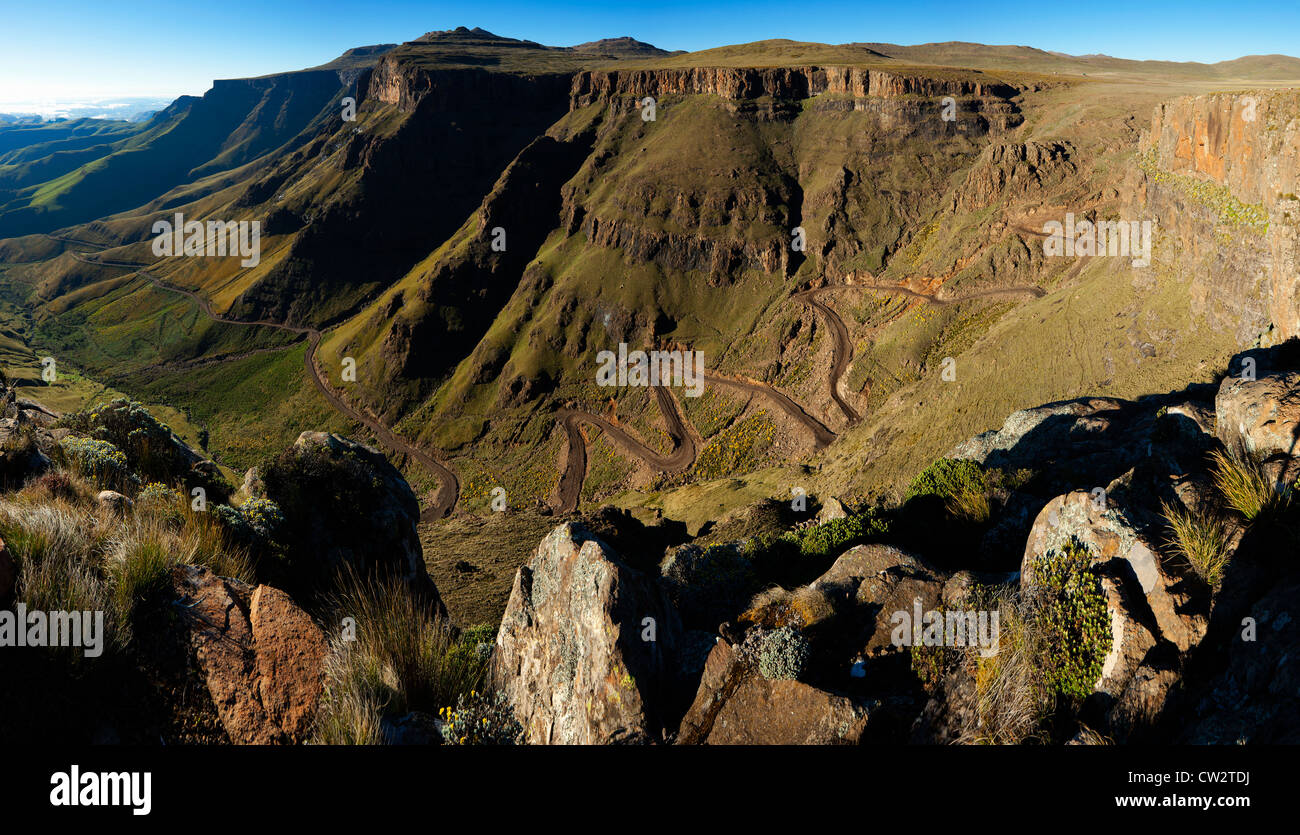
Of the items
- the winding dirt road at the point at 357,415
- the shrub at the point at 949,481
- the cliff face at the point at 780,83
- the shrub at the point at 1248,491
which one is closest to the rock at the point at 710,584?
the shrub at the point at 949,481

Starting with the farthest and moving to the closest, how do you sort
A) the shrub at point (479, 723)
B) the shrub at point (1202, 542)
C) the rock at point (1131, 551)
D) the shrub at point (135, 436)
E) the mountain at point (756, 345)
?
the shrub at point (135, 436)
the mountain at point (756, 345)
the shrub at point (1202, 542)
the rock at point (1131, 551)
the shrub at point (479, 723)

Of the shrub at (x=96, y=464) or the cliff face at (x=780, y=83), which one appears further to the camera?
the cliff face at (x=780, y=83)

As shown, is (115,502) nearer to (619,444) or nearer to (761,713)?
(761,713)

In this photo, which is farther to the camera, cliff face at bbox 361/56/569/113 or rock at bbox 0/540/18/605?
cliff face at bbox 361/56/569/113

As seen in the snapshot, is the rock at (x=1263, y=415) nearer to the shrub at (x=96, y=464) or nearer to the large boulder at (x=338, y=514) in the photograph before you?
the large boulder at (x=338, y=514)

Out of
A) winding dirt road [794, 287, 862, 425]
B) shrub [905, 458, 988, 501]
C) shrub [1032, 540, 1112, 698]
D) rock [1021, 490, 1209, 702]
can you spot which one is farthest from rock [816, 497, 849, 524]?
winding dirt road [794, 287, 862, 425]

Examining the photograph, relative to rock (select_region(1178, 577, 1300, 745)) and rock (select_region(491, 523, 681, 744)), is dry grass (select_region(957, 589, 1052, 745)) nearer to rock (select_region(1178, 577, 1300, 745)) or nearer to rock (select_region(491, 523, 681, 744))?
rock (select_region(1178, 577, 1300, 745))
